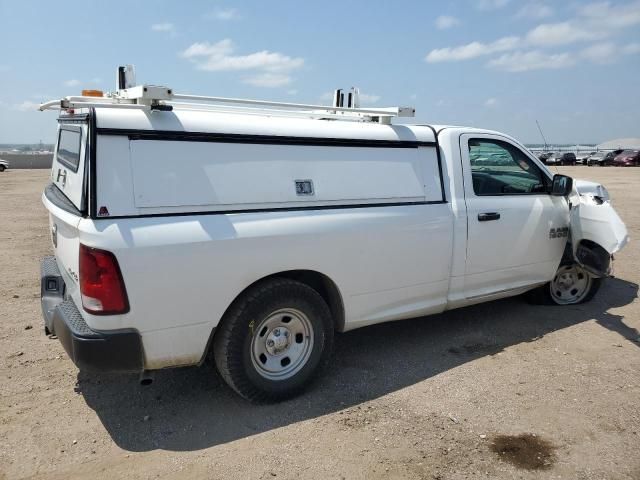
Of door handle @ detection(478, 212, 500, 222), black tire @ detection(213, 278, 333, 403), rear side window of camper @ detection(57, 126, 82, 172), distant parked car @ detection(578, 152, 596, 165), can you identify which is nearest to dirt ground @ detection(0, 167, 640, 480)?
black tire @ detection(213, 278, 333, 403)

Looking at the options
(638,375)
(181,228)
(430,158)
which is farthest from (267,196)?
(638,375)

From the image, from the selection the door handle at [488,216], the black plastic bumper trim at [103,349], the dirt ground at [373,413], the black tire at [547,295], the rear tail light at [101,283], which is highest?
the door handle at [488,216]

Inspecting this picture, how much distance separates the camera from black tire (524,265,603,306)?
222 inches

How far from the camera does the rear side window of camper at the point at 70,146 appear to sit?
3.36 meters

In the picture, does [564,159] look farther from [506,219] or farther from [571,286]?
[506,219]

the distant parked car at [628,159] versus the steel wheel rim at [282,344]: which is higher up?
the distant parked car at [628,159]

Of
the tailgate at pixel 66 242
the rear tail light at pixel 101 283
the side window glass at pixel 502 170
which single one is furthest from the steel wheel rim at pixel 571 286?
the tailgate at pixel 66 242

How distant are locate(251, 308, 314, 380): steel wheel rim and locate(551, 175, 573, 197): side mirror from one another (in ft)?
9.56

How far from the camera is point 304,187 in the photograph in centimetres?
366

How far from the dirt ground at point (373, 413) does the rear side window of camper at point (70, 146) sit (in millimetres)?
1630

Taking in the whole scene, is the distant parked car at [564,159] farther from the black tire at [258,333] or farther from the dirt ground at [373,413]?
the black tire at [258,333]

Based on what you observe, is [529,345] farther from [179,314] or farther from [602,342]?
[179,314]

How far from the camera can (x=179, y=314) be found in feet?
10.5

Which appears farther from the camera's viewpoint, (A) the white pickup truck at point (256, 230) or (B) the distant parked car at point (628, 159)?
(B) the distant parked car at point (628, 159)
